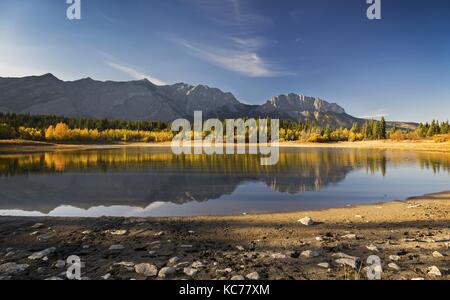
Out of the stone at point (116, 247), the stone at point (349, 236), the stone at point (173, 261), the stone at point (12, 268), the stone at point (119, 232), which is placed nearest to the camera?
the stone at point (12, 268)

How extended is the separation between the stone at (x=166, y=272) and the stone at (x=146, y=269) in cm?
17

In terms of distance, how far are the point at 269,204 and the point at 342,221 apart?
18.9ft

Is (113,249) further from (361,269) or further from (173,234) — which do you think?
(361,269)

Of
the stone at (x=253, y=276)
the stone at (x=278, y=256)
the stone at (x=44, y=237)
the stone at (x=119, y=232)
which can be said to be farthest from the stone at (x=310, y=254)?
the stone at (x=44, y=237)

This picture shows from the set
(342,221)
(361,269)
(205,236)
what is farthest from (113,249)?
(342,221)

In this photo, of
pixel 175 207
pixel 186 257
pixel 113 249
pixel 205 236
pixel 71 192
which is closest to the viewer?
pixel 186 257

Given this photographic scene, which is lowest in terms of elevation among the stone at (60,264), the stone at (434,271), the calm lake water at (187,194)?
the calm lake water at (187,194)

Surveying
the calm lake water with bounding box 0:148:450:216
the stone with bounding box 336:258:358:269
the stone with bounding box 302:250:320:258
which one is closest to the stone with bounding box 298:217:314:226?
the calm lake water with bounding box 0:148:450:216

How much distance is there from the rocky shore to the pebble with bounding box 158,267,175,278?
3 centimetres

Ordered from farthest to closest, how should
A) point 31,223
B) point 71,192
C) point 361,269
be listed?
point 71,192, point 31,223, point 361,269

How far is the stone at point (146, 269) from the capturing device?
292 inches
